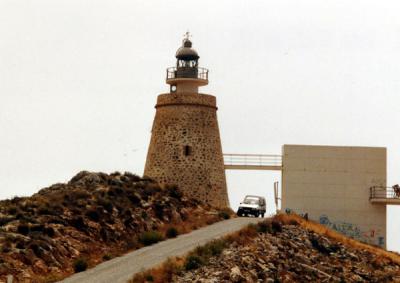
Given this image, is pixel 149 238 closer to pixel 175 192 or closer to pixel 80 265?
pixel 80 265

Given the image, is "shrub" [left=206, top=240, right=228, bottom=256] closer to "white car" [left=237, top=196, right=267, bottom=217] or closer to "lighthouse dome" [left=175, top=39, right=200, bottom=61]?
"white car" [left=237, top=196, right=267, bottom=217]

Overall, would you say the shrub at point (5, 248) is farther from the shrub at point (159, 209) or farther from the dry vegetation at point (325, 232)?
the dry vegetation at point (325, 232)

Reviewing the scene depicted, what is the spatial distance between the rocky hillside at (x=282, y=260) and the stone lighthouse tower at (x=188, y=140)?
6804 mm

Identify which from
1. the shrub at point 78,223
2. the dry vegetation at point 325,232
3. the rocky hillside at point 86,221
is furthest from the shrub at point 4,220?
the dry vegetation at point 325,232

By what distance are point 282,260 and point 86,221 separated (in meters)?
9.17

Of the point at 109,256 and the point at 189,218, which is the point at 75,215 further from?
the point at 189,218

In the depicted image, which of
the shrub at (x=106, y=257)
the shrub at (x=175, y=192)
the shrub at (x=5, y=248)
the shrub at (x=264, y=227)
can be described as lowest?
the shrub at (x=106, y=257)

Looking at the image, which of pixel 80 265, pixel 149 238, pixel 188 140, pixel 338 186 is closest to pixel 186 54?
pixel 188 140

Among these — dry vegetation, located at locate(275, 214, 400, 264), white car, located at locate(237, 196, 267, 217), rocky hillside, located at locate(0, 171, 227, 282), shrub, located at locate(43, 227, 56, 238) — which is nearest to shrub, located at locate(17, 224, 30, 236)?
rocky hillside, located at locate(0, 171, 227, 282)

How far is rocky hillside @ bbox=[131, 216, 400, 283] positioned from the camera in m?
33.4

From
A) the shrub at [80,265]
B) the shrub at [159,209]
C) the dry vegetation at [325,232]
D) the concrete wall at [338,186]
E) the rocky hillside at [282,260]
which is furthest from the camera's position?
the concrete wall at [338,186]

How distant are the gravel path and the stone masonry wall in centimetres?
748

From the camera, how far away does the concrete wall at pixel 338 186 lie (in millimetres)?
53812

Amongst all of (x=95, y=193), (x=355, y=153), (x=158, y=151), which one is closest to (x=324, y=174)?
(x=355, y=153)
